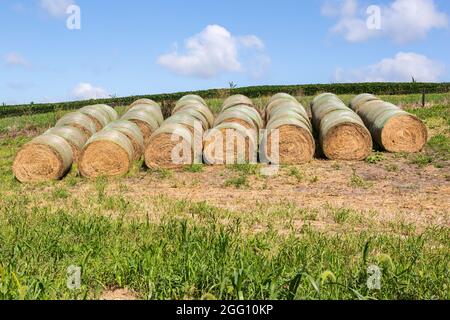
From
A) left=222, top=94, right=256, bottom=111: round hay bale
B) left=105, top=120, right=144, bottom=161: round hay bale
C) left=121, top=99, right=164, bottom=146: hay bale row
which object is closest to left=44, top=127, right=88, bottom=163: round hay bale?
left=105, top=120, right=144, bottom=161: round hay bale

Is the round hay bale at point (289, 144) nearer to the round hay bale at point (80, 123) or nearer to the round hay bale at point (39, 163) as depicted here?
the round hay bale at point (39, 163)

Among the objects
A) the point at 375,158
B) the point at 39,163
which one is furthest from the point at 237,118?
the point at 39,163

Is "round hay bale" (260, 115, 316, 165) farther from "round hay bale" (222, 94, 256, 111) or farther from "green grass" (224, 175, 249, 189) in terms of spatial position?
"round hay bale" (222, 94, 256, 111)

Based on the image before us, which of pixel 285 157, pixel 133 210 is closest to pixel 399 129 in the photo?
pixel 285 157

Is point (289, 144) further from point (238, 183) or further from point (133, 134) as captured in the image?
point (133, 134)

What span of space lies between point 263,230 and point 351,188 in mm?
4563

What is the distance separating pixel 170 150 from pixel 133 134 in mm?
1903

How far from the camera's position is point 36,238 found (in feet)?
22.4

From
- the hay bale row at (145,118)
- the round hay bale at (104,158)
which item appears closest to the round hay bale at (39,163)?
the round hay bale at (104,158)

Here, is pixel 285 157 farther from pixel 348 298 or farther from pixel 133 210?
pixel 348 298

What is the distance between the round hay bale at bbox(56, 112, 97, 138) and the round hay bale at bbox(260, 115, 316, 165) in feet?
21.0

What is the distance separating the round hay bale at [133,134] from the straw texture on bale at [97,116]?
321cm

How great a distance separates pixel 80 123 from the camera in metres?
18.4

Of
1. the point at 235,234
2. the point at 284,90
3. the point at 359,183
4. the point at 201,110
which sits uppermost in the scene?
the point at 284,90
